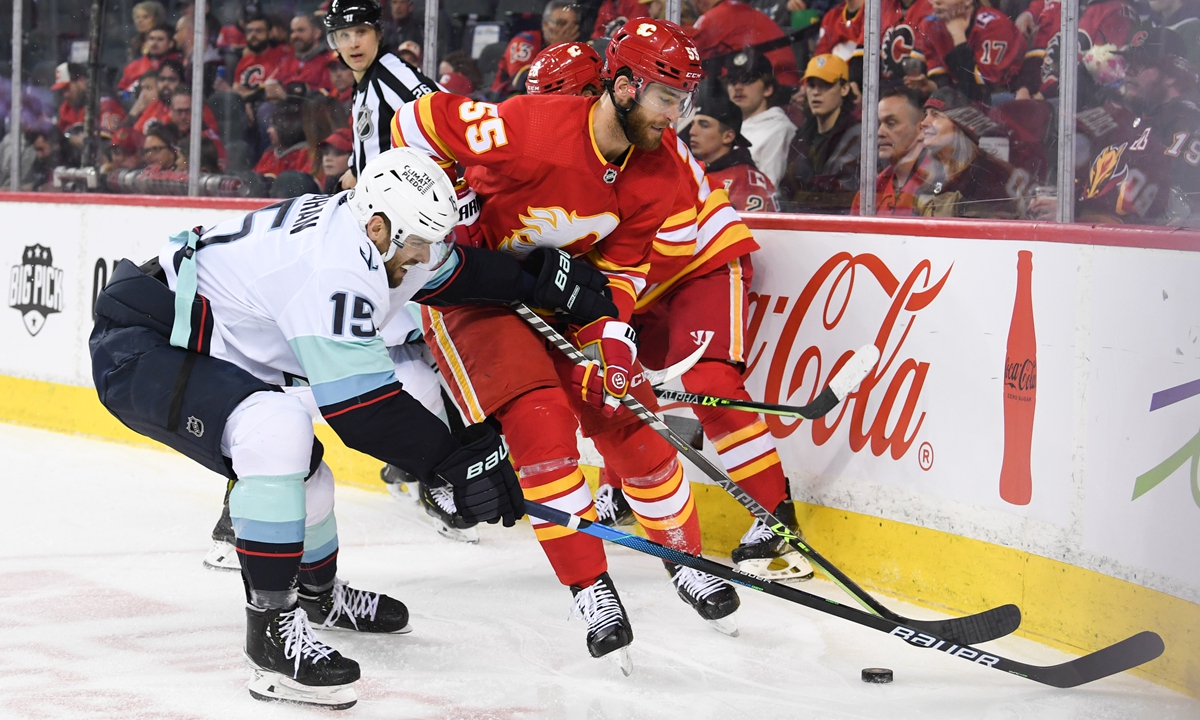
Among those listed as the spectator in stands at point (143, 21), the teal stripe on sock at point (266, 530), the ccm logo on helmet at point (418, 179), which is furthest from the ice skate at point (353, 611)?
the spectator in stands at point (143, 21)

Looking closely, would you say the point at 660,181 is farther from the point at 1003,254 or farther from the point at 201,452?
the point at 201,452

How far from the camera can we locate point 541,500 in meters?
2.48

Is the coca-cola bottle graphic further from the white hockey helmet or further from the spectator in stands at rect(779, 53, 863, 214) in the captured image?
the white hockey helmet

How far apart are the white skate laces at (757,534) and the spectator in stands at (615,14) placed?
1743 millimetres

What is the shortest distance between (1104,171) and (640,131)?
1134 millimetres

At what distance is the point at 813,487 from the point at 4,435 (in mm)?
3367

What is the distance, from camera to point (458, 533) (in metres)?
3.61

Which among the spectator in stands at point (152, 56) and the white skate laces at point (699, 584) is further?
the spectator in stands at point (152, 56)

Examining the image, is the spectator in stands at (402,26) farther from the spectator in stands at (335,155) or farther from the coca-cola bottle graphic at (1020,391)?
the coca-cola bottle graphic at (1020,391)

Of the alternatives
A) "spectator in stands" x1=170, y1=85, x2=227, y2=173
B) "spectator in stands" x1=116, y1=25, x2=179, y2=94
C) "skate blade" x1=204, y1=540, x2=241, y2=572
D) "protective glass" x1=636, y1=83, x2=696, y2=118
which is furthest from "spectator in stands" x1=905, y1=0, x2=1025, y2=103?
"spectator in stands" x1=116, y1=25, x2=179, y2=94

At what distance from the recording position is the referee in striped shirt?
3420 mm

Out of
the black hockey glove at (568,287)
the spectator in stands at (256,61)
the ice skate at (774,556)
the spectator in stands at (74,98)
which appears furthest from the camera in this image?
the spectator in stands at (74,98)

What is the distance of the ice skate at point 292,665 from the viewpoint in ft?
7.32

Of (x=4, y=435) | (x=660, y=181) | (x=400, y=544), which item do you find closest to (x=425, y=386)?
(x=400, y=544)
